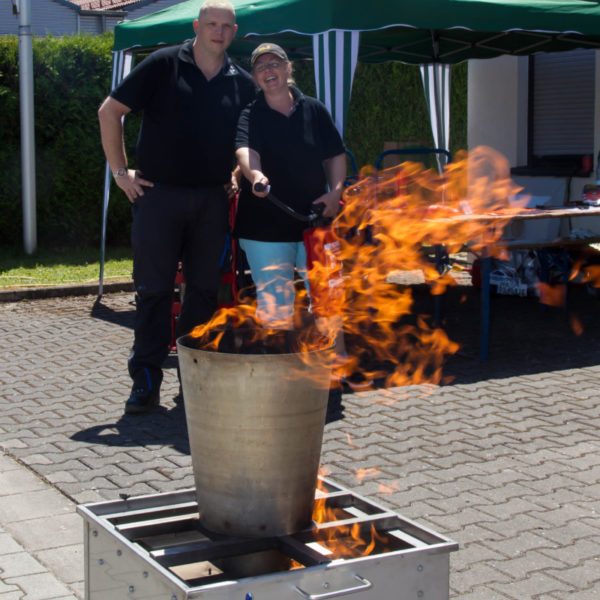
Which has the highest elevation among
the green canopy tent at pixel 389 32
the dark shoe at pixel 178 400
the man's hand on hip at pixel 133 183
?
the green canopy tent at pixel 389 32

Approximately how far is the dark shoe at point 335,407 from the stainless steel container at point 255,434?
2463 millimetres

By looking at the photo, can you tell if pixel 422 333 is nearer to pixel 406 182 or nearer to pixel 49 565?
pixel 406 182

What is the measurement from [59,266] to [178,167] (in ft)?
23.4

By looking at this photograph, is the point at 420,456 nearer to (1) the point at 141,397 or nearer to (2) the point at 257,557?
(1) the point at 141,397

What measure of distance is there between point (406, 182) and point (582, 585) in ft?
18.4

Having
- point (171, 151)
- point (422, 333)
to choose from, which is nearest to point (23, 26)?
point (422, 333)

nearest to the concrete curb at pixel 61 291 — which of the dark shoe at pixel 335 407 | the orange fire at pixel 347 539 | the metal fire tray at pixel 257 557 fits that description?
the dark shoe at pixel 335 407

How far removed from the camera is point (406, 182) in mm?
8695

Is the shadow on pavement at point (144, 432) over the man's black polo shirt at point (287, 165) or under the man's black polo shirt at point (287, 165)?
under

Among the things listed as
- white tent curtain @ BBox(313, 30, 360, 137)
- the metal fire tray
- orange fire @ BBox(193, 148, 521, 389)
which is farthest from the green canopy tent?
the metal fire tray

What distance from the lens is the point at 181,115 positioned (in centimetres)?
524

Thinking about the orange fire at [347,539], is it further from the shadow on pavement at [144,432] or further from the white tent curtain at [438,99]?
the white tent curtain at [438,99]

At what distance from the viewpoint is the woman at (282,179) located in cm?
555

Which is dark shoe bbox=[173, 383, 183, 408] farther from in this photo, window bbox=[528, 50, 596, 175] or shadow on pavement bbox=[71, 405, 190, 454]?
window bbox=[528, 50, 596, 175]
